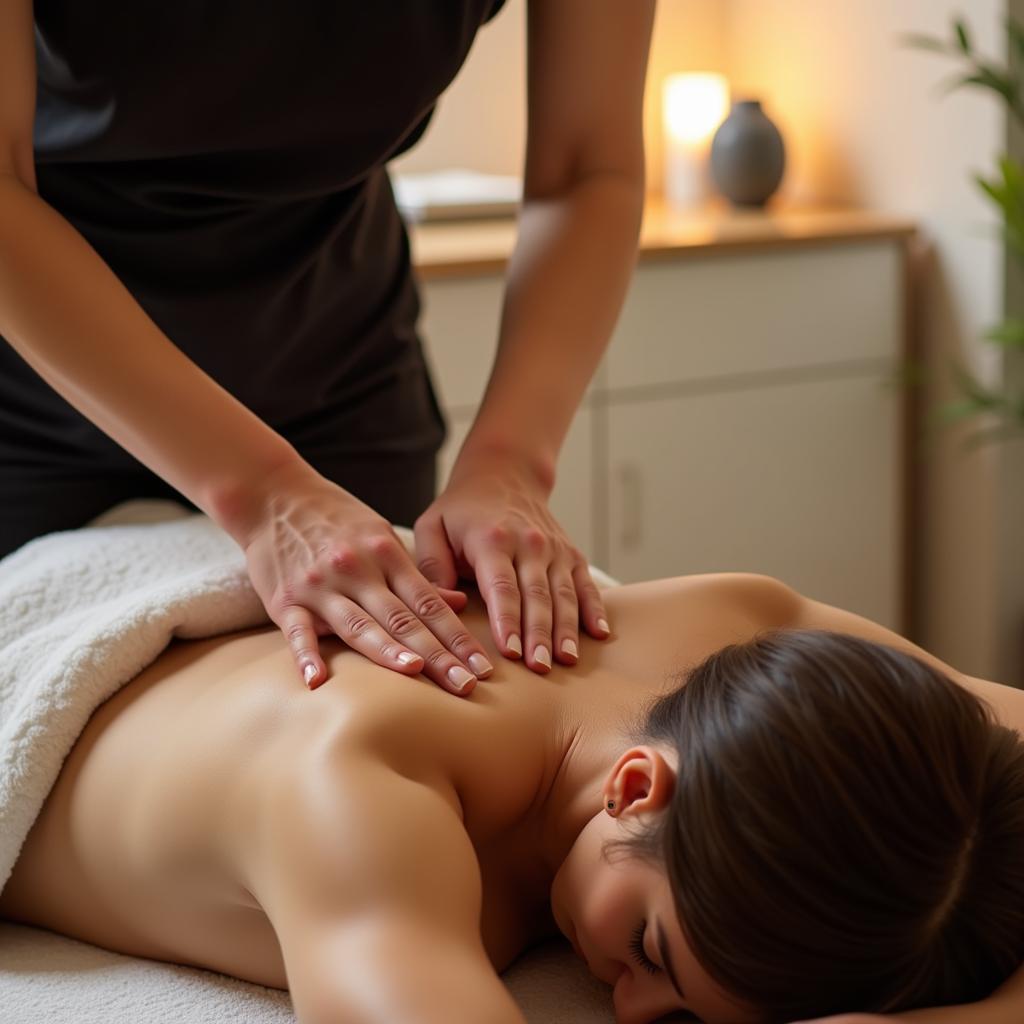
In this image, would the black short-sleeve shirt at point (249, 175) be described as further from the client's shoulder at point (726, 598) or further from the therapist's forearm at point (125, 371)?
the client's shoulder at point (726, 598)

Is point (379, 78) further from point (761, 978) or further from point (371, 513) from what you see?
point (761, 978)

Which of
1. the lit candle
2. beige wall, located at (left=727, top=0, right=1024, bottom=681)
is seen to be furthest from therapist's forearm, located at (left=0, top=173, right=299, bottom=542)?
the lit candle

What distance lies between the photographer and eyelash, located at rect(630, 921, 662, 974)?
1045mm

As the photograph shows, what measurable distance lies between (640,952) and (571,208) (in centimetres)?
86

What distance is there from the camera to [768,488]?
3.35 m

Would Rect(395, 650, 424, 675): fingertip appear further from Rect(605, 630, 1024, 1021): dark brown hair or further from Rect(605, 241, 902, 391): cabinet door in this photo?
Rect(605, 241, 902, 391): cabinet door

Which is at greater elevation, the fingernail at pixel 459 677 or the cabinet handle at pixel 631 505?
the fingernail at pixel 459 677

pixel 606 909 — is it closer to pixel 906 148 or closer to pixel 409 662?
pixel 409 662

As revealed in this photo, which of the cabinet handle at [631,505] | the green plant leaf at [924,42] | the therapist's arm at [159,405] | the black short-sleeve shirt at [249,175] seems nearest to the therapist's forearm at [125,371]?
the therapist's arm at [159,405]

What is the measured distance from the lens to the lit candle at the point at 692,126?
11.9ft

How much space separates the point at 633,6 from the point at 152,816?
3.06 feet

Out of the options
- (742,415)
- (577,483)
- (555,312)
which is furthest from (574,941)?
(742,415)

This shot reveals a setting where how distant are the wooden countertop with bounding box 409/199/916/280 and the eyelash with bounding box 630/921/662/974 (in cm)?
189

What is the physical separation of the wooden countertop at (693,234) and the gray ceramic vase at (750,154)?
0.18ft
